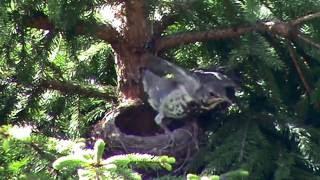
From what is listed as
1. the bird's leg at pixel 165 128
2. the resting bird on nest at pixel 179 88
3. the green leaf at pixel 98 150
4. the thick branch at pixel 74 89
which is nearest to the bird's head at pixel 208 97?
the resting bird on nest at pixel 179 88

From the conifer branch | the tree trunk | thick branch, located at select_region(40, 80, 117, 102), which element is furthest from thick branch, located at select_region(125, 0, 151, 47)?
the conifer branch

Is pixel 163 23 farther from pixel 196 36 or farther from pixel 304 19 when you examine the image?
pixel 304 19

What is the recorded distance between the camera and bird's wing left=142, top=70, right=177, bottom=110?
2.19 m

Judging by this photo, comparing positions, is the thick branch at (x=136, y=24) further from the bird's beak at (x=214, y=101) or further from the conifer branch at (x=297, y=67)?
the conifer branch at (x=297, y=67)

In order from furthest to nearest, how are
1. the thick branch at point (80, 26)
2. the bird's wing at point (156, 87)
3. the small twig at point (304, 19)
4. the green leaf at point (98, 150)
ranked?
the bird's wing at point (156, 87), the thick branch at point (80, 26), the small twig at point (304, 19), the green leaf at point (98, 150)

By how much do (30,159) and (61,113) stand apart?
646 mm

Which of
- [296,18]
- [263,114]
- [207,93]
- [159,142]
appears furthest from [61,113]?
[296,18]

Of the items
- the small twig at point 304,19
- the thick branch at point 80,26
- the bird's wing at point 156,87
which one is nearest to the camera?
the small twig at point 304,19

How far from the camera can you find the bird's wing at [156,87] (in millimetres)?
2191

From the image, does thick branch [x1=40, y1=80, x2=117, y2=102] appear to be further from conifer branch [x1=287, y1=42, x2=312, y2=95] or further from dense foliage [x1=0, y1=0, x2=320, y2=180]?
conifer branch [x1=287, y1=42, x2=312, y2=95]

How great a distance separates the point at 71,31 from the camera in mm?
2078

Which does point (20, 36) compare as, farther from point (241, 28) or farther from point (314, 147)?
point (314, 147)

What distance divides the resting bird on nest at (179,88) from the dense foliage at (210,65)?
0.07 meters

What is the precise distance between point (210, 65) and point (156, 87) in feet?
0.70
